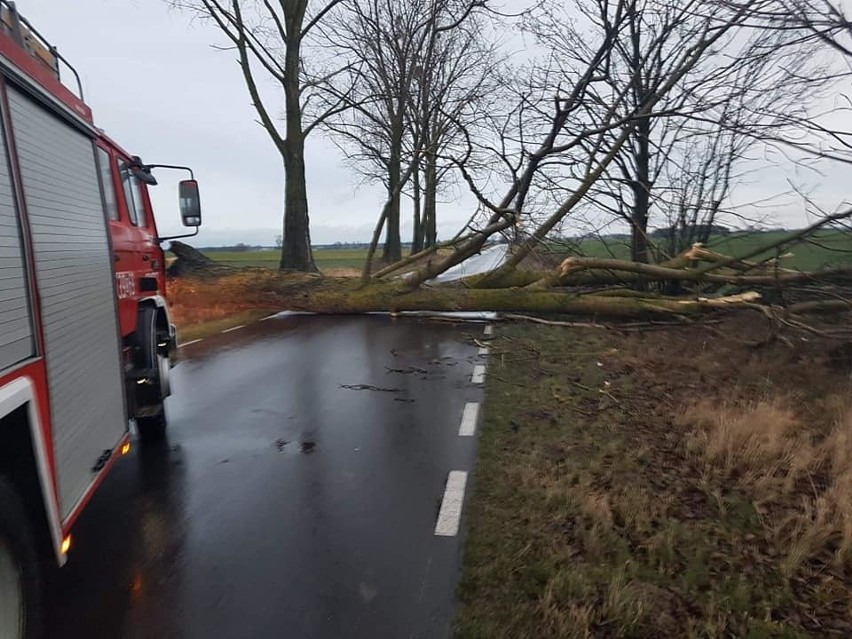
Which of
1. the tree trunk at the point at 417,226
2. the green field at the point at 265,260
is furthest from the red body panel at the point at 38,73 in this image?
the tree trunk at the point at 417,226

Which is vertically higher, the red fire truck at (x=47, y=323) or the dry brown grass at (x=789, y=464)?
the red fire truck at (x=47, y=323)

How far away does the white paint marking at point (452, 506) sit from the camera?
3.86 metres

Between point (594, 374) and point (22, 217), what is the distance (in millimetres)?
6529

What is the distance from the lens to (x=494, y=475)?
463 cm

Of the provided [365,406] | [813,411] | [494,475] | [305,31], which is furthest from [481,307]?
[305,31]

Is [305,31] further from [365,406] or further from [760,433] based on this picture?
[760,433]

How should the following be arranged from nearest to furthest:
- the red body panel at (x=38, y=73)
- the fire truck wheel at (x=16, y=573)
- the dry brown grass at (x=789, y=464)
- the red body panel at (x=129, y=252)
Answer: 1. the fire truck wheel at (x=16, y=573)
2. the red body panel at (x=38, y=73)
3. the dry brown grass at (x=789, y=464)
4. the red body panel at (x=129, y=252)

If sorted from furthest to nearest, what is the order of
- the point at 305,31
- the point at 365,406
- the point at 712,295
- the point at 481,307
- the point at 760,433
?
1. the point at 305,31
2. the point at 481,307
3. the point at 712,295
4. the point at 365,406
5. the point at 760,433

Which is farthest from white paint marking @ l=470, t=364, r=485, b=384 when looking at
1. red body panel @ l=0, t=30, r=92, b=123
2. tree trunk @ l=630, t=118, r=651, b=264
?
tree trunk @ l=630, t=118, r=651, b=264

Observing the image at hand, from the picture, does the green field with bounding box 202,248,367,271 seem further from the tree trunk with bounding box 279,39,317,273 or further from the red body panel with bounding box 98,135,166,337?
the red body panel with bounding box 98,135,166,337

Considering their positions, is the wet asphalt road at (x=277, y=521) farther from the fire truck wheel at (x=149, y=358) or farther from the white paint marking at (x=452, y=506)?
the fire truck wheel at (x=149, y=358)

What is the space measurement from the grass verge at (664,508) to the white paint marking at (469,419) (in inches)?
5.6

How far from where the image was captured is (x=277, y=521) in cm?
403

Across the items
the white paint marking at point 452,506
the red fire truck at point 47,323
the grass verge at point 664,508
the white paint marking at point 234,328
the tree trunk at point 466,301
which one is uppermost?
the red fire truck at point 47,323
